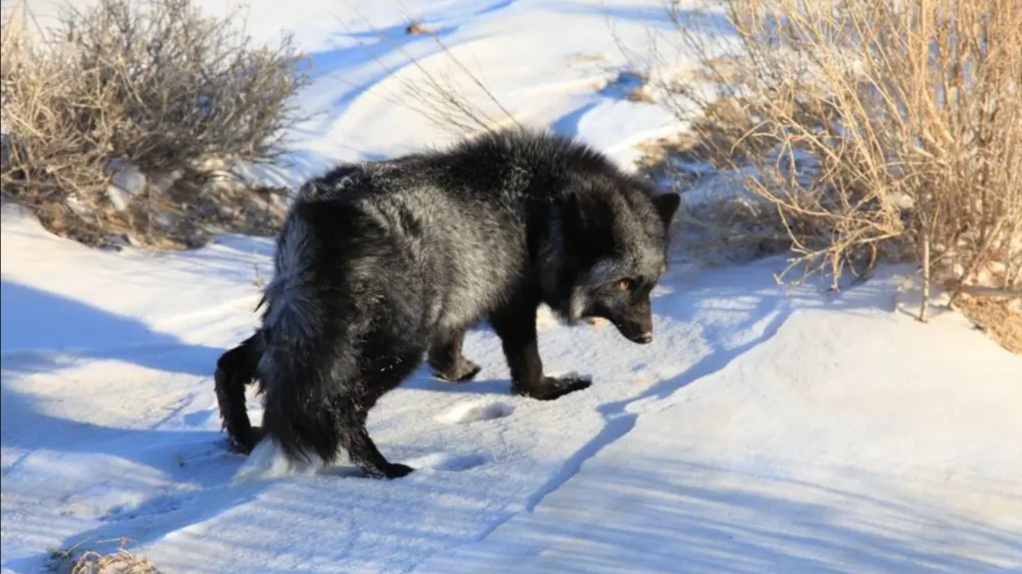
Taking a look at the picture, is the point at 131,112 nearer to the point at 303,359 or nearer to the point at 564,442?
the point at 303,359

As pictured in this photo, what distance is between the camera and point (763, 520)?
4414mm

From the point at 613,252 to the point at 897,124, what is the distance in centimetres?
142

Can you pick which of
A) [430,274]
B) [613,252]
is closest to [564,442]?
[430,274]

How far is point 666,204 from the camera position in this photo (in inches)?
231

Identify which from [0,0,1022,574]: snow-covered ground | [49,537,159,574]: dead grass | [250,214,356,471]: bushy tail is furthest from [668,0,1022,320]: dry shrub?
[49,537,159,574]: dead grass

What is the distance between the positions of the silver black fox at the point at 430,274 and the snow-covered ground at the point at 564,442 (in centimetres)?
26

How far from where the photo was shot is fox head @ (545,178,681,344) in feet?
18.4

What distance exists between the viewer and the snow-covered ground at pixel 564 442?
171 inches

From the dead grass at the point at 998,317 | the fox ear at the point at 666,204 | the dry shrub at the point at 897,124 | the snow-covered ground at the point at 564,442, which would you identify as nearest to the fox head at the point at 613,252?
the fox ear at the point at 666,204

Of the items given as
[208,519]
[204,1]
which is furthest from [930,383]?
[204,1]

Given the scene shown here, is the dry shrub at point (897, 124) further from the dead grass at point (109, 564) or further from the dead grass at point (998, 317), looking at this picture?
the dead grass at point (109, 564)

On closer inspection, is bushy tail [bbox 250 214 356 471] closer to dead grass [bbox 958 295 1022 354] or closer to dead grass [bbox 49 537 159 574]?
dead grass [bbox 49 537 159 574]

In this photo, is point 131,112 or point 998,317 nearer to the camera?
point 998,317

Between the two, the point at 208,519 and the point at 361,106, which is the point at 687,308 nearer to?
the point at 208,519
